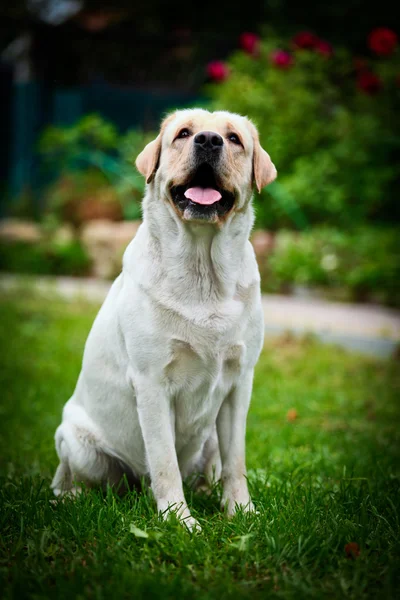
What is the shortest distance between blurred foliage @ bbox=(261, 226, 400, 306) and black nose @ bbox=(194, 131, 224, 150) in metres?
4.95

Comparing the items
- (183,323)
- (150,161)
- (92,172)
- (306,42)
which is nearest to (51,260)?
(92,172)

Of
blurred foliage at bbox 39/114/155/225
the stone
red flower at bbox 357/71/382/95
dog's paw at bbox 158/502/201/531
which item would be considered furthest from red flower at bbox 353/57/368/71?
dog's paw at bbox 158/502/201/531

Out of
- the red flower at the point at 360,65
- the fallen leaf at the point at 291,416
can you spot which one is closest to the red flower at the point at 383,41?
the red flower at the point at 360,65

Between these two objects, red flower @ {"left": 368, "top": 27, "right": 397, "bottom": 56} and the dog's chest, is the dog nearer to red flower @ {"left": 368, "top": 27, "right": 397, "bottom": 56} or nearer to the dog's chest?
the dog's chest

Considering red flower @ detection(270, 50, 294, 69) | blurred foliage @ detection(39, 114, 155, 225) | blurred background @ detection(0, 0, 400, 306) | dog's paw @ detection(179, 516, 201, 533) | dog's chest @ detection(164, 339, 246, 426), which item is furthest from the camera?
blurred foliage @ detection(39, 114, 155, 225)

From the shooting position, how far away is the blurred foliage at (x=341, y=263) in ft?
24.9

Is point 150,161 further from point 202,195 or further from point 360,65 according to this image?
point 360,65

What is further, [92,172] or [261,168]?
[92,172]

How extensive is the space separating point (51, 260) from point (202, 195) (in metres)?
6.90

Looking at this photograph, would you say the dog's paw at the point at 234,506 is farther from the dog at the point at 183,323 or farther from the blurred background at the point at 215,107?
the blurred background at the point at 215,107

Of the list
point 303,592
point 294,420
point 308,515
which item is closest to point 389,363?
point 294,420

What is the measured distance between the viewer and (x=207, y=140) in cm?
287

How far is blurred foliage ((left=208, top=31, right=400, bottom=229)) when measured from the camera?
8.75 meters

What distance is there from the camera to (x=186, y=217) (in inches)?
113
